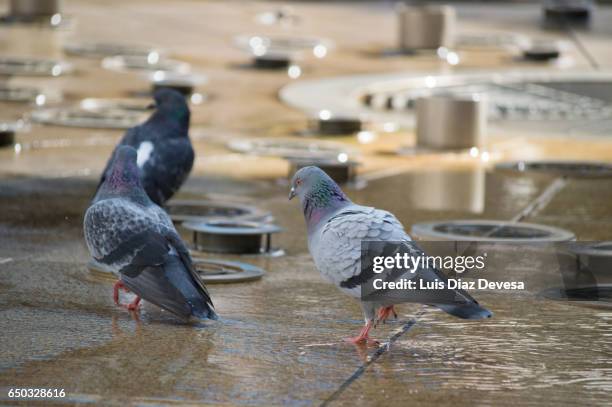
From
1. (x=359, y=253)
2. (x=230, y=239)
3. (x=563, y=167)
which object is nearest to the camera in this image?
(x=359, y=253)

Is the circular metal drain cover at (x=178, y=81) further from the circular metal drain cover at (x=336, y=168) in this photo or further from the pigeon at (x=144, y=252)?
the pigeon at (x=144, y=252)

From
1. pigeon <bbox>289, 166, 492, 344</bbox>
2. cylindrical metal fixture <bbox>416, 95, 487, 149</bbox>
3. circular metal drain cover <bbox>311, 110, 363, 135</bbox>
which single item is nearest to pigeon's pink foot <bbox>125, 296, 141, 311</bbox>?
pigeon <bbox>289, 166, 492, 344</bbox>

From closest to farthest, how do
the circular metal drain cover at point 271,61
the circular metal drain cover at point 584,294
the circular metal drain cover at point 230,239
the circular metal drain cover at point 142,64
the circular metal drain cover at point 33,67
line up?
the circular metal drain cover at point 584,294 → the circular metal drain cover at point 230,239 → the circular metal drain cover at point 33,67 → the circular metal drain cover at point 142,64 → the circular metal drain cover at point 271,61

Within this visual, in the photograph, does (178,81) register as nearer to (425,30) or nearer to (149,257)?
(425,30)

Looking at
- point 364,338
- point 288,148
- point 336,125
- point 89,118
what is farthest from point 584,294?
point 89,118

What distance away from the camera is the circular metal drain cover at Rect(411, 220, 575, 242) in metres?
9.92

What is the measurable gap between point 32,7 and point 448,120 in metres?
12.4

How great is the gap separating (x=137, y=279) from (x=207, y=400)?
4.16ft

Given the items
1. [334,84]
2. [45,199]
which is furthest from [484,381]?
[334,84]

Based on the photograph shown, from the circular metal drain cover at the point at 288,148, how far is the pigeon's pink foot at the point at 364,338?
6890mm

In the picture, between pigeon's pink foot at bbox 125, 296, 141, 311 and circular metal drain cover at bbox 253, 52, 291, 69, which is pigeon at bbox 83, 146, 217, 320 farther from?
circular metal drain cover at bbox 253, 52, 291, 69

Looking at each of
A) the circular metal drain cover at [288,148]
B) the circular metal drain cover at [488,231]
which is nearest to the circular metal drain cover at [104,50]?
the circular metal drain cover at [288,148]

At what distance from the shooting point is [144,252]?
23.8ft

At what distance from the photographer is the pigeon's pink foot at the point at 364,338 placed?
709 centimetres
